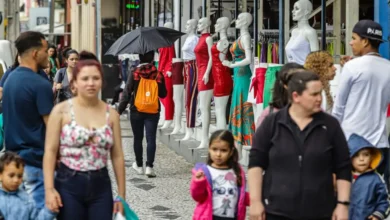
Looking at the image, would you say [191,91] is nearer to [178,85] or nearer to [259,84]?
[178,85]

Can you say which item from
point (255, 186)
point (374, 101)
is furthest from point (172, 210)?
point (255, 186)

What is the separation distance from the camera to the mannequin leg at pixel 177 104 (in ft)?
64.3

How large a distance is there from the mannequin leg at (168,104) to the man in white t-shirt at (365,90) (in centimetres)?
1133

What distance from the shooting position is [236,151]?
7992 millimetres

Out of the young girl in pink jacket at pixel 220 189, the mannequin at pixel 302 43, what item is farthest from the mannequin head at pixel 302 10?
the young girl in pink jacket at pixel 220 189

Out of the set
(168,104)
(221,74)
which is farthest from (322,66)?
(168,104)

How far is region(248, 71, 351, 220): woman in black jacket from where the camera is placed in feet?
21.2

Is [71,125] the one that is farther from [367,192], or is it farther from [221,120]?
[221,120]

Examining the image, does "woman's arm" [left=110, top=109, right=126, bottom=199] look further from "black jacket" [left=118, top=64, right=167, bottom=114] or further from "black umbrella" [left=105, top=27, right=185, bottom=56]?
"black umbrella" [left=105, top=27, right=185, bottom=56]

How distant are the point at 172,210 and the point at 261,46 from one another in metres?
4.33

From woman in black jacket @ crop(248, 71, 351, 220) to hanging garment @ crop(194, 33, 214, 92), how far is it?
393 inches

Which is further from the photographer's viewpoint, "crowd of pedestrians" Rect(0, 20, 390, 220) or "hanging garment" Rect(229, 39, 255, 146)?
"hanging garment" Rect(229, 39, 255, 146)


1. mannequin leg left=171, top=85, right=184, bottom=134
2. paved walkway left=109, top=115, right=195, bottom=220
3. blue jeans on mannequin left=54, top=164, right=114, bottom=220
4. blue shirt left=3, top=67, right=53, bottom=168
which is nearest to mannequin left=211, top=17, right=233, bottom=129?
paved walkway left=109, top=115, right=195, bottom=220

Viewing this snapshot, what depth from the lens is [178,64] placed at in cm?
1975
